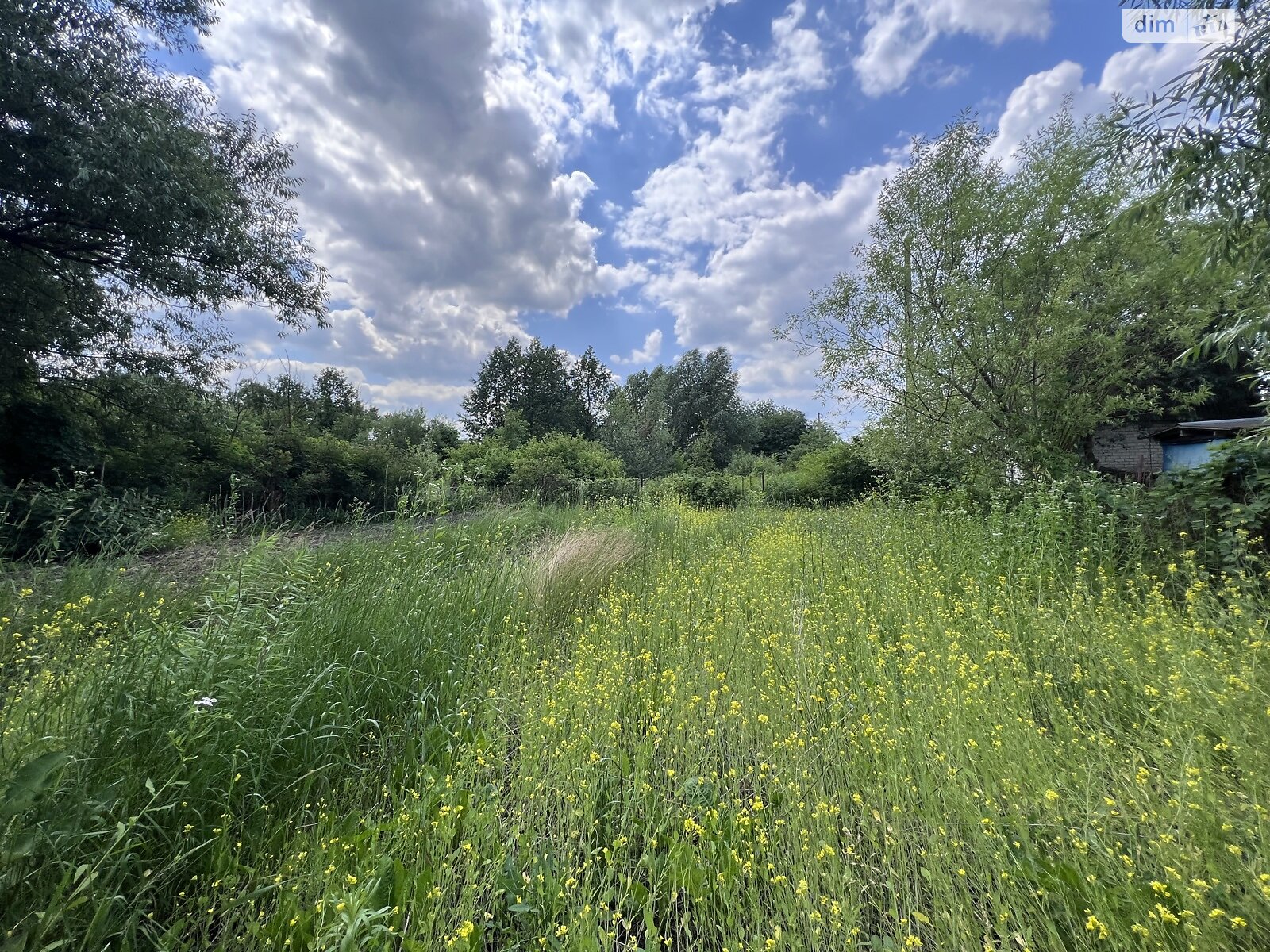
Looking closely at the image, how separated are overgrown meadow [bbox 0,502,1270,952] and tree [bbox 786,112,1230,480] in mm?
4115

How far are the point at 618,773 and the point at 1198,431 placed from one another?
18926 mm

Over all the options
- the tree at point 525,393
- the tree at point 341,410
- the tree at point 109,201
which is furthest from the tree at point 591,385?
the tree at point 109,201

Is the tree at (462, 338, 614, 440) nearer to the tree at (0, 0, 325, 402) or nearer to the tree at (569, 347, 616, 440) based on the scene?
the tree at (569, 347, 616, 440)

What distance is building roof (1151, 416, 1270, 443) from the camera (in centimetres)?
1107

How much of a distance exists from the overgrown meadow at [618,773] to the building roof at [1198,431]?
12.9m

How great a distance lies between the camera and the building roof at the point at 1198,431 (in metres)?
11.1

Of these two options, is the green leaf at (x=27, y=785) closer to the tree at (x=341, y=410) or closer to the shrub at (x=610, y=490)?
the shrub at (x=610, y=490)

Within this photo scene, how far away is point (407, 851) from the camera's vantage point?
164 cm

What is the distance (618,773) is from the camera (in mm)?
2021

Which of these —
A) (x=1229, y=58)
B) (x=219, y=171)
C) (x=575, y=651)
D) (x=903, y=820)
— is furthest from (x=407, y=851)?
(x=219, y=171)

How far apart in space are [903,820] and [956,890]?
0.25m

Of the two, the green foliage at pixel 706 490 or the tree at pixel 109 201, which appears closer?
the tree at pixel 109 201

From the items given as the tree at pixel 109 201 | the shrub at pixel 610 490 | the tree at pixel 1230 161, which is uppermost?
the tree at pixel 109 201

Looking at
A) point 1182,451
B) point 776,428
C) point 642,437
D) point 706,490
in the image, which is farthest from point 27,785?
point 776,428
